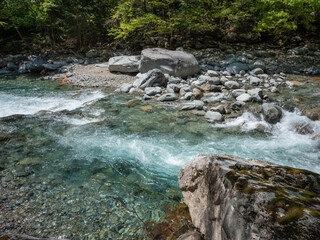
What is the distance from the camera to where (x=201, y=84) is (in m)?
9.23

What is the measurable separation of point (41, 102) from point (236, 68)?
9676mm

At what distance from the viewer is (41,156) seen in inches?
171

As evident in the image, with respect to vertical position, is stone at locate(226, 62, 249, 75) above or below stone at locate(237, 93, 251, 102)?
above

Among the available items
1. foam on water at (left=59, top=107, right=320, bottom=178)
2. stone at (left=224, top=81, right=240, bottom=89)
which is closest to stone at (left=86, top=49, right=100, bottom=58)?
stone at (left=224, top=81, right=240, bottom=89)

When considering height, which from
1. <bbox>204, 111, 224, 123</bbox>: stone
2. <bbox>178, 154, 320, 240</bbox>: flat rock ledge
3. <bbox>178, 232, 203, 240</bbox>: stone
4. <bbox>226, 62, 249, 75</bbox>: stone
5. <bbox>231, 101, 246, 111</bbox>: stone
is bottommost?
<bbox>204, 111, 224, 123</bbox>: stone

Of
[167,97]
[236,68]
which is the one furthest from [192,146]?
[236,68]

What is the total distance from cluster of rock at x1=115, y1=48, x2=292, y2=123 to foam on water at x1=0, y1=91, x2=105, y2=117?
1.63m

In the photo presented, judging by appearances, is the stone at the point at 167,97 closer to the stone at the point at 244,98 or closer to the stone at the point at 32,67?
the stone at the point at 244,98

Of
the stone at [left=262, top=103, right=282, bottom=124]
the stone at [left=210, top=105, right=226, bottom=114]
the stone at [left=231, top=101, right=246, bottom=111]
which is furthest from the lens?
the stone at [left=231, top=101, right=246, bottom=111]

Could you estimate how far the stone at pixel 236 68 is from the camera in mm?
10663

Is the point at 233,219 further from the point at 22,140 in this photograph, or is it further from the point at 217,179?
the point at 22,140

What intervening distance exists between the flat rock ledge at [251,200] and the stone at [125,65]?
9.55 metres

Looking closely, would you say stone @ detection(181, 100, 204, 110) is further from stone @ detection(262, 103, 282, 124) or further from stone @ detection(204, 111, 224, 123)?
stone @ detection(262, 103, 282, 124)

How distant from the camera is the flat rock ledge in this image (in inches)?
56.6
